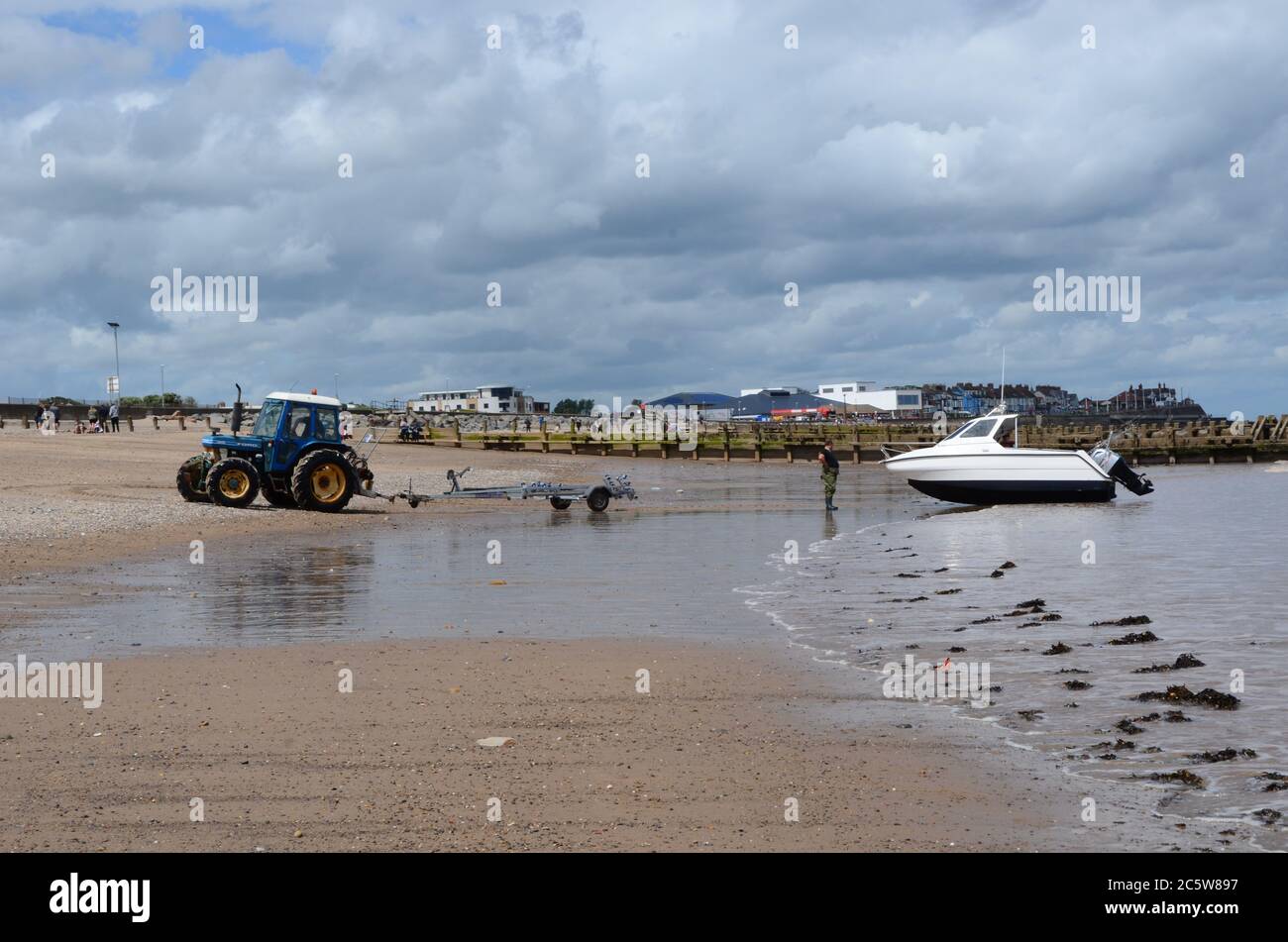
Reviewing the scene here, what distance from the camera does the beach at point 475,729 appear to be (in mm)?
6207

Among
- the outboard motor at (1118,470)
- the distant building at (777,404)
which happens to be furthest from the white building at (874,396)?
the outboard motor at (1118,470)

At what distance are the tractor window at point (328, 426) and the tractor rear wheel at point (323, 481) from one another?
353 millimetres

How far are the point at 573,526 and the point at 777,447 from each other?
50.0 metres

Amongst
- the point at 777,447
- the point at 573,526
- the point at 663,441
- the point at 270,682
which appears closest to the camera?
the point at 270,682

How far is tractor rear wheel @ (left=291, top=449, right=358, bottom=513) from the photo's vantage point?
87.9 feet

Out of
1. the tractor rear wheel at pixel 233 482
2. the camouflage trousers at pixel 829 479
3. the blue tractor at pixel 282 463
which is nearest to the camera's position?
the tractor rear wheel at pixel 233 482

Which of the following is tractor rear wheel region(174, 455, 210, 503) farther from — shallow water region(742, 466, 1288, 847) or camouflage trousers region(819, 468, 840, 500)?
camouflage trousers region(819, 468, 840, 500)

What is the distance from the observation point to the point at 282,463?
2708 cm

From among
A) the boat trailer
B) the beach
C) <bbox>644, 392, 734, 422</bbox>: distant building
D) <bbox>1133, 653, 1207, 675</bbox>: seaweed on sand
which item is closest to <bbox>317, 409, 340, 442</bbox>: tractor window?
the boat trailer

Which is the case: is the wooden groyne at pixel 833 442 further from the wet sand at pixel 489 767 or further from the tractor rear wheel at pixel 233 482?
the wet sand at pixel 489 767

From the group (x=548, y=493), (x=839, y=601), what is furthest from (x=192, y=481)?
(x=839, y=601)
